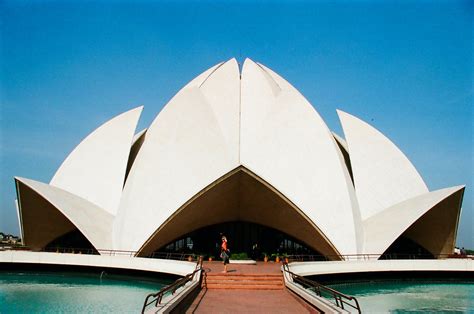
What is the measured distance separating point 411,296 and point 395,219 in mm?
5970

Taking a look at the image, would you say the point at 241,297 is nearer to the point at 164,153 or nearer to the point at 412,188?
the point at 164,153

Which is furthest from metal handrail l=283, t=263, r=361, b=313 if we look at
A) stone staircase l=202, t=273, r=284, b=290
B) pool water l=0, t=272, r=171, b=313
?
pool water l=0, t=272, r=171, b=313

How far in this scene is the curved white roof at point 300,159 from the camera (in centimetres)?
1691

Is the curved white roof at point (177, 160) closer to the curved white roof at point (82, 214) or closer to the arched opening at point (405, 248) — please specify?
the curved white roof at point (82, 214)

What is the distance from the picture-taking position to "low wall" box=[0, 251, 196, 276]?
44.7 ft

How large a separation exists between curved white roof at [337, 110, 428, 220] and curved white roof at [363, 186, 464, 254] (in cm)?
78

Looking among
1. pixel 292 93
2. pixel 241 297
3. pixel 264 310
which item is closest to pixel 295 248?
pixel 292 93

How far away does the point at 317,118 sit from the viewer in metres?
19.7

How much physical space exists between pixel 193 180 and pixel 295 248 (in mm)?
7342

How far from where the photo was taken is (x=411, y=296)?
39.9 ft

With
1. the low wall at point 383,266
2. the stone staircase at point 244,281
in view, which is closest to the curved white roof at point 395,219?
the low wall at point 383,266

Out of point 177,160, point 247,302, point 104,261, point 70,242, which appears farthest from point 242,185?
point 70,242

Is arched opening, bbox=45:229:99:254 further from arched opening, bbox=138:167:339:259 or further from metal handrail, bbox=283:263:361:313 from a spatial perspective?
metal handrail, bbox=283:263:361:313

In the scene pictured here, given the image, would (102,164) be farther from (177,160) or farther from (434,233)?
(434,233)
